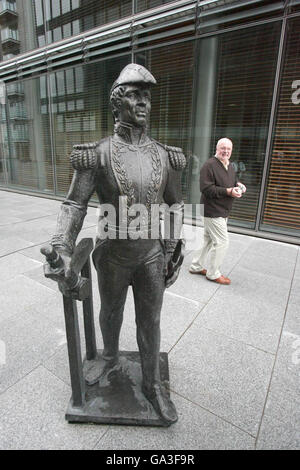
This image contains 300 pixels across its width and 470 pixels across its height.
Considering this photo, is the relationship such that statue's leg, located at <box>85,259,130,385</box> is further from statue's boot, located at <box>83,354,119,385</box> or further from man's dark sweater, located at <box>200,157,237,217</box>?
man's dark sweater, located at <box>200,157,237,217</box>

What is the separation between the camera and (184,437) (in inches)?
75.3

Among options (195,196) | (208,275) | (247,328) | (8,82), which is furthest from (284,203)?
(8,82)

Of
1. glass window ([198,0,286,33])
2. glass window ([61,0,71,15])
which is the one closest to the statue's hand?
glass window ([198,0,286,33])

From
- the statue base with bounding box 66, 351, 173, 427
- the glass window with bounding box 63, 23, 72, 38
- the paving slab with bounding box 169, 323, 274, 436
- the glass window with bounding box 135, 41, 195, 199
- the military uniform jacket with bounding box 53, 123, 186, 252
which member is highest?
the glass window with bounding box 63, 23, 72, 38

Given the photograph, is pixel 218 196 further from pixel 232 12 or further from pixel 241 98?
pixel 232 12

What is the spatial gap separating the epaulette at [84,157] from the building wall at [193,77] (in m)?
5.38

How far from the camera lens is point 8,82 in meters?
10.9

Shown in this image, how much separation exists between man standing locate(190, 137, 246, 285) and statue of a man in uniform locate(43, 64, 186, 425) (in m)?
1.92

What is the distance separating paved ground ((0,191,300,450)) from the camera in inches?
75.6

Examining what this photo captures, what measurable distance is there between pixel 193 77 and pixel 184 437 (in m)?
7.05

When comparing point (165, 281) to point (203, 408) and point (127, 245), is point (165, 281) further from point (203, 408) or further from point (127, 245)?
point (203, 408)

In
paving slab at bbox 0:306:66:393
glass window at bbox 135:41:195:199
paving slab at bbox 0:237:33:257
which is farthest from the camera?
glass window at bbox 135:41:195:199

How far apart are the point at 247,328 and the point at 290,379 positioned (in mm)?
720

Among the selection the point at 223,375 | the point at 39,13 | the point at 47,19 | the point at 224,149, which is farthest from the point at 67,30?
the point at 223,375
